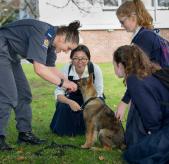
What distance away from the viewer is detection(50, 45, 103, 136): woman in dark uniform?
7.10 m

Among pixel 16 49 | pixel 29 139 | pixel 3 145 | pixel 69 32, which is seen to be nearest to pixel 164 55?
pixel 69 32

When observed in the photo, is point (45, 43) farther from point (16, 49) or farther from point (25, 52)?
point (16, 49)

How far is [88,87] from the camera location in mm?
6809

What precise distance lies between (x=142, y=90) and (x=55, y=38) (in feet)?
4.43

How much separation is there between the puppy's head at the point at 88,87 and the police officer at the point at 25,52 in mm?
564

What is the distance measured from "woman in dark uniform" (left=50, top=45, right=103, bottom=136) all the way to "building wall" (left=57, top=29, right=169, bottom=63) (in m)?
17.0

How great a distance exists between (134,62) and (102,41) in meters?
19.9

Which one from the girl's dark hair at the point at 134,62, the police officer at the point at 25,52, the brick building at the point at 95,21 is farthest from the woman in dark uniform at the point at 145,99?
the brick building at the point at 95,21

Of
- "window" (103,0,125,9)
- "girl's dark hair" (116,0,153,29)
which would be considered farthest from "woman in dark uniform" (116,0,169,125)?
"window" (103,0,125,9)

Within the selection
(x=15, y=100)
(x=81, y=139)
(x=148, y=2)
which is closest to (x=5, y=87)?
(x=15, y=100)

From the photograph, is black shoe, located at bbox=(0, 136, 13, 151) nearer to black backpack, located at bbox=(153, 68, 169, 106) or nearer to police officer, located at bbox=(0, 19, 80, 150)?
police officer, located at bbox=(0, 19, 80, 150)

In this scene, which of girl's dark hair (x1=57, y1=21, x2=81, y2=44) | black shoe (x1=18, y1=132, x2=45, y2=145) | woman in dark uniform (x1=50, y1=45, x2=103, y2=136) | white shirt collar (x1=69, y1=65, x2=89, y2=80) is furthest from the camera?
white shirt collar (x1=69, y1=65, x2=89, y2=80)

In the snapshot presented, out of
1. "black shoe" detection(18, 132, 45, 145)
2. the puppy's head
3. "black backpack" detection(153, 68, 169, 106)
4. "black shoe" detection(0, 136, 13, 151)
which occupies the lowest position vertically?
"black shoe" detection(18, 132, 45, 145)

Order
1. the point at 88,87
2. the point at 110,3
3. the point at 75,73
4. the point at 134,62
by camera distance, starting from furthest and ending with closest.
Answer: the point at 110,3
the point at 75,73
the point at 88,87
the point at 134,62
